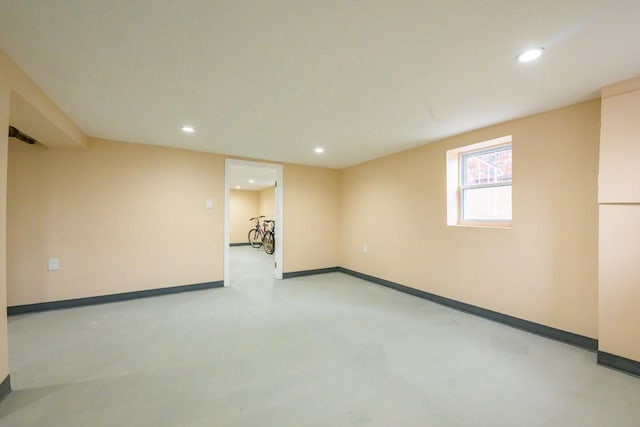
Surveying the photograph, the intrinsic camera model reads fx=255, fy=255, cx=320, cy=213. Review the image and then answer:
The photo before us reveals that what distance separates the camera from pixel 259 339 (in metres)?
2.39

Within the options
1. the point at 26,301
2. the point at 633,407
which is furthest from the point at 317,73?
the point at 26,301

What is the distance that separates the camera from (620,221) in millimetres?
1922

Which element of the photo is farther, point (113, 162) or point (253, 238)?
point (253, 238)

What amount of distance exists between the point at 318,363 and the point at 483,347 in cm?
148

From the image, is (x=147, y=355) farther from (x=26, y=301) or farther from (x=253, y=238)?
(x=253, y=238)

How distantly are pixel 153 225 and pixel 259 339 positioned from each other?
2479mm

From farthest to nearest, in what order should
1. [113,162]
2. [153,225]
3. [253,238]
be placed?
1. [253,238]
2. [153,225]
3. [113,162]

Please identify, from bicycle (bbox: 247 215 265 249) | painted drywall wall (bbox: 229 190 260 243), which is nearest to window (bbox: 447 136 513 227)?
bicycle (bbox: 247 215 265 249)

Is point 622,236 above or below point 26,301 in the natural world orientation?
above

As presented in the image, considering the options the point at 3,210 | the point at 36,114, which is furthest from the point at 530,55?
the point at 36,114

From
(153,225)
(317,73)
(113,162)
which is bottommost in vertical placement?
(153,225)

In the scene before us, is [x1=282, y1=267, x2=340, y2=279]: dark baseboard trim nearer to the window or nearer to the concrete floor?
the concrete floor

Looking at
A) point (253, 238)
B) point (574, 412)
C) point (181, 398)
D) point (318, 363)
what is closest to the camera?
point (574, 412)

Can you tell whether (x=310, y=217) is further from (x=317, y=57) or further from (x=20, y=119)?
(x=20, y=119)
